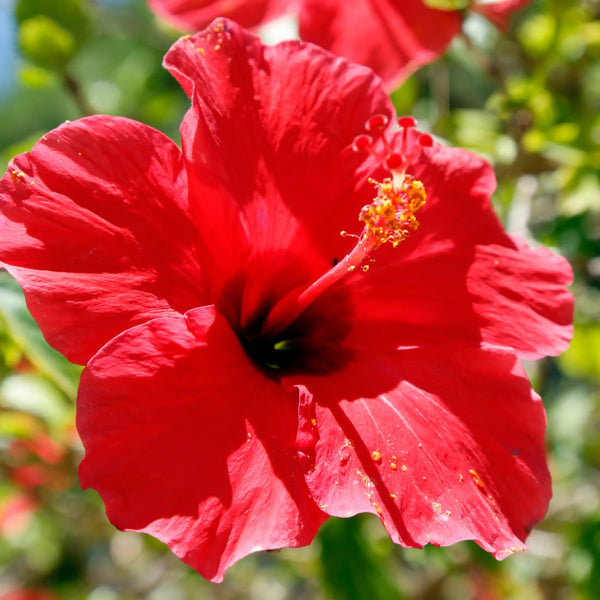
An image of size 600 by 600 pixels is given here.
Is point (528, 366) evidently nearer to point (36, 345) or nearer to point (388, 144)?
point (388, 144)

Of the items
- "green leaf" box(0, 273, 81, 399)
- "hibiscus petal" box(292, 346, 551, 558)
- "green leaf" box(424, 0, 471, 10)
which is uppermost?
"green leaf" box(424, 0, 471, 10)

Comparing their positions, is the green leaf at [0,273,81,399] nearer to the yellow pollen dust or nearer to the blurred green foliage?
the blurred green foliage

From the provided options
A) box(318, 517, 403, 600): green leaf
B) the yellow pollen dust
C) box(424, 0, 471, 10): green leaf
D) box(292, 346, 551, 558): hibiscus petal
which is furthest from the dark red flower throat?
box(318, 517, 403, 600): green leaf

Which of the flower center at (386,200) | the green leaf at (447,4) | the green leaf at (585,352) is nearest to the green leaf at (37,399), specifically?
the flower center at (386,200)

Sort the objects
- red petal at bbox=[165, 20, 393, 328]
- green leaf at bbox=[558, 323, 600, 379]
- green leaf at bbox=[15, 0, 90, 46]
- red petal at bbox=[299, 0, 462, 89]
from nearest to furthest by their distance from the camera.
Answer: red petal at bbox=[165, 20, 393, 328] → red petal at bbox=[299, 0, 462, 89] → green leaf at bbox=[15, 0, 90, 46] → green leaf at bbox=[558, 323, 600, 379]

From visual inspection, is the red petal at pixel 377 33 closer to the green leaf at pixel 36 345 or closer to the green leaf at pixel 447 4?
the green leaf at pixel 447 4

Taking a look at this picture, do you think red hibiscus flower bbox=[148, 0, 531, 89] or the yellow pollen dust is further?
red hibiscus flower bbox=[148, 0, 531, 89]

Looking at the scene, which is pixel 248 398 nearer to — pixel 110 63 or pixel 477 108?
pixel 477 108

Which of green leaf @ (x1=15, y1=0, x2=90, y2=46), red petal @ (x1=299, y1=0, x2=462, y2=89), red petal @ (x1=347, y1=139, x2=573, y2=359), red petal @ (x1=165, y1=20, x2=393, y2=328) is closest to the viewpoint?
red petal @ (x1=165, y1=20, x2=393, y2=328)
